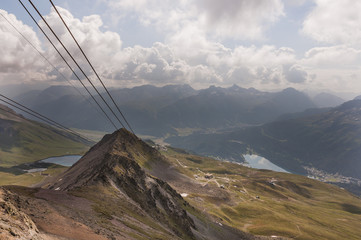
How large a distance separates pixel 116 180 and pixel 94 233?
1469 inches

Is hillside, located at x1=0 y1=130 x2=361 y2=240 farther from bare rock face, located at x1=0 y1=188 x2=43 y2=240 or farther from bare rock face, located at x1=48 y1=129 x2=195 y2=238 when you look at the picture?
bare rock face, located at x1=0 y1=188 x2=43 y2=240

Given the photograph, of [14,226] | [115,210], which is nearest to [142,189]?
[115,210]

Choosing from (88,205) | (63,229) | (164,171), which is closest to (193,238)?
(88,205)

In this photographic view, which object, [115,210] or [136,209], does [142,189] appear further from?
[115,210]

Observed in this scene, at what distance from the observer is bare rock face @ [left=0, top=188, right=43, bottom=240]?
67.0 ft

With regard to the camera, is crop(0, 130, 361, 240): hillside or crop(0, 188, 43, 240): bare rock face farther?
crop(0, 130, 361, 240): hillside

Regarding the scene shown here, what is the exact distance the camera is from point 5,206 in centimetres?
2552

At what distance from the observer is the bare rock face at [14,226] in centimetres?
2043

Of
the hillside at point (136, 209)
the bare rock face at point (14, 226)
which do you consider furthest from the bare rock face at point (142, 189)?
the bare rock face at point (14, 226)

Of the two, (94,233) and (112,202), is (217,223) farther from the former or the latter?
(94,233)

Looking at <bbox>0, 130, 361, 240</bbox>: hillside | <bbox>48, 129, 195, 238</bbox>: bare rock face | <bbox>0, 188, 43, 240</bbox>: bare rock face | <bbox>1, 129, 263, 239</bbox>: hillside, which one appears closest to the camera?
<bbox>0, 188, 43, 240</bbox>: bare rock face

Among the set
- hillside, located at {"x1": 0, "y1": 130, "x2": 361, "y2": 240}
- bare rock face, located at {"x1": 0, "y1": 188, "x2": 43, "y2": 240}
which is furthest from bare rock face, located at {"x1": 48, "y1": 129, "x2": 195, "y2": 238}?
bare rock face, located at {"x1": 0, "y1": 188, "x2": 43, "y2": 240}

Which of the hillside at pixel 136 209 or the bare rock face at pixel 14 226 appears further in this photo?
the hillside at pixel 136 209

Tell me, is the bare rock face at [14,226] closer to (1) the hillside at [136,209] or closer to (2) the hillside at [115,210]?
(1) the hillside at [136,209]
